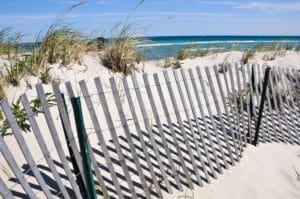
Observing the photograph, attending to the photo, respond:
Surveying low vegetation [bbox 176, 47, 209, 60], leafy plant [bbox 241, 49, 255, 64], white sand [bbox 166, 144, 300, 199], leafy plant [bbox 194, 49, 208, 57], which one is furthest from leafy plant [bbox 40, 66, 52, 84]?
leafy plant [bbox 241, 49, 255, 64]

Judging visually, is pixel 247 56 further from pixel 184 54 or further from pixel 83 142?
pixel 83 142

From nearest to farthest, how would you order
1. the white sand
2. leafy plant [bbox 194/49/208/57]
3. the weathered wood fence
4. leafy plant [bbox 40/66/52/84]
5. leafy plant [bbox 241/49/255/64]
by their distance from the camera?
the weathered wood fence → the white sand → leafy plant [bbox 40/66/52/84] → leafy plant [bbox 241/49/255/64] → leafy plant [bbox 194/49/208/57]

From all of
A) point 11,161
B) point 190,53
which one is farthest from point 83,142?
point 190,53

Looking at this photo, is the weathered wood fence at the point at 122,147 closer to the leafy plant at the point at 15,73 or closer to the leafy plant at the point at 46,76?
A: the leafy plant at the point at 46,76

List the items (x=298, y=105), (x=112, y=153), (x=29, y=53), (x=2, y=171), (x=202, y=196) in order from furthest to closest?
1. (x=298, y=105)
2. (x=29, y=53)
3. (x=112, y=153)
4. (x=202, y=196)
5. (x=2, y=171)

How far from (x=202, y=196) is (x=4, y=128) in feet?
7.52

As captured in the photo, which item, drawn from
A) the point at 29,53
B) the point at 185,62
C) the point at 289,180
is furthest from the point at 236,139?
the point at 185,62

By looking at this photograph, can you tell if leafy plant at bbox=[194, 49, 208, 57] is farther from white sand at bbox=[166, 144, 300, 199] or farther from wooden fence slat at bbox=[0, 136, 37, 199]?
wooden fence slat at bbox=[0, 136, 37, 199]

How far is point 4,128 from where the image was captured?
15.2 ft

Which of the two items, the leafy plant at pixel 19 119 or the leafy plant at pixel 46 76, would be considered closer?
the leafy plant at pixel 19 119

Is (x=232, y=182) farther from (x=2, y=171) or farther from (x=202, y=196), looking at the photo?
(x=2, y=171)

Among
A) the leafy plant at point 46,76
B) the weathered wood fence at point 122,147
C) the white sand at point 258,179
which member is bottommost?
the white sand at point 258,179

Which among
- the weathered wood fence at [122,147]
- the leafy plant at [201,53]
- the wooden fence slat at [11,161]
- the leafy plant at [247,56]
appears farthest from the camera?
the leafy plant at [201,53]

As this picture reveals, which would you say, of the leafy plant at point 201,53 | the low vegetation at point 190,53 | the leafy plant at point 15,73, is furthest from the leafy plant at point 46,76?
the leafy plant at point 201,53
